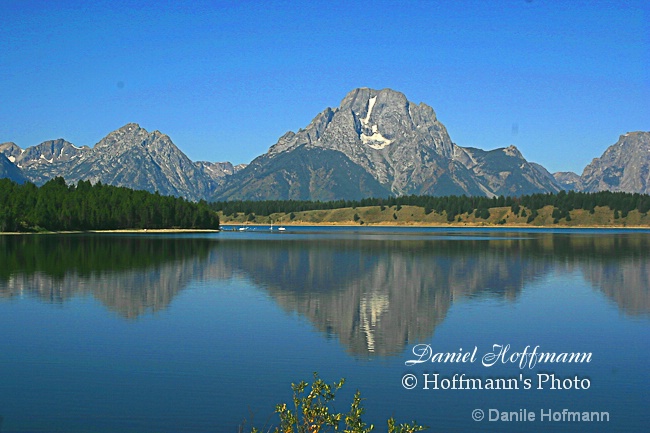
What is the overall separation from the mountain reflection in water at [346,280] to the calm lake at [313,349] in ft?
1.33

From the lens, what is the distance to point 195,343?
142 feet

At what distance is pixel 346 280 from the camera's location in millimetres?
83000

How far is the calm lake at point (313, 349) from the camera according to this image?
1154 inches

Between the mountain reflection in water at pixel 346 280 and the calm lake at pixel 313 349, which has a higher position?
the mountain reflection in water at pixel 346 280

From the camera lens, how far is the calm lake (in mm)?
29312

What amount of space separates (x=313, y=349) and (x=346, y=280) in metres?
41.4

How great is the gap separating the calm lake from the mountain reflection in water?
16.0 inches

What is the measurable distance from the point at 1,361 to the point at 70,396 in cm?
979

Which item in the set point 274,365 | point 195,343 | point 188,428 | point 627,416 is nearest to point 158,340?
point 195,343

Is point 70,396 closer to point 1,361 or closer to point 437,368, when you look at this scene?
point 1,361

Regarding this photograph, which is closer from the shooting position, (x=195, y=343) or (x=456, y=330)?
(x=195, y=343)

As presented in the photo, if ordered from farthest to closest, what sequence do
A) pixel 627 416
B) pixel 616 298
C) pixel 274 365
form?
pixel 616 298 < pixel 274 365 < pixel 627 416

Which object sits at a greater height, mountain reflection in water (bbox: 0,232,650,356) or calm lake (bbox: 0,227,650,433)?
mountain reflection in water (bbox: 0,232,650,356)

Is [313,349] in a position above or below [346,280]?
below
